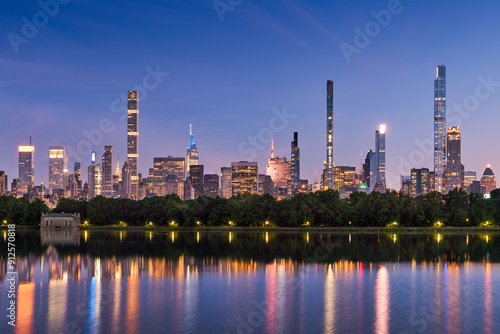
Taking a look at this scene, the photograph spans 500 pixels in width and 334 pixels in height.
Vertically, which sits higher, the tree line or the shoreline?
the tree line

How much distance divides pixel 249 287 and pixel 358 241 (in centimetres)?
4709

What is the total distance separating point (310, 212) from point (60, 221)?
6347cm

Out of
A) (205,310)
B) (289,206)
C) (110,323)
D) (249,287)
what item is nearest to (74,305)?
(110,323)

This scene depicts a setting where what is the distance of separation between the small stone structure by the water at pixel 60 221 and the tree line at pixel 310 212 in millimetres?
3933

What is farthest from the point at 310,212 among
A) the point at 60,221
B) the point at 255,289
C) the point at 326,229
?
the point at 255,289

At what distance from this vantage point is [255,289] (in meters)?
45.8

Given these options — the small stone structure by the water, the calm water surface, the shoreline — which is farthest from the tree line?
the calm water surface

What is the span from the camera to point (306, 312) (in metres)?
37.6

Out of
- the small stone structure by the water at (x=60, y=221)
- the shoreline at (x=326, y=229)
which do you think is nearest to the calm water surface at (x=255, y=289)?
the shoreline at (x=326, y=229)

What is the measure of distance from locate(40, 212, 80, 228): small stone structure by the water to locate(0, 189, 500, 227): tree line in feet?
12.9

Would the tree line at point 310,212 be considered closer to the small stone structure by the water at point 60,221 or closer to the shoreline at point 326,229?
the shoreline at point 326,229

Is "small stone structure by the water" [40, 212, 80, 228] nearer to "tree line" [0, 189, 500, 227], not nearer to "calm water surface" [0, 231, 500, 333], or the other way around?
"tree line" [0, 189, 500, 227]

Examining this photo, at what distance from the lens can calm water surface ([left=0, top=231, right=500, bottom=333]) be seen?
34.6 m

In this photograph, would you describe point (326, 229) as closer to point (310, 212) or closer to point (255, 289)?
point (310, 212)
